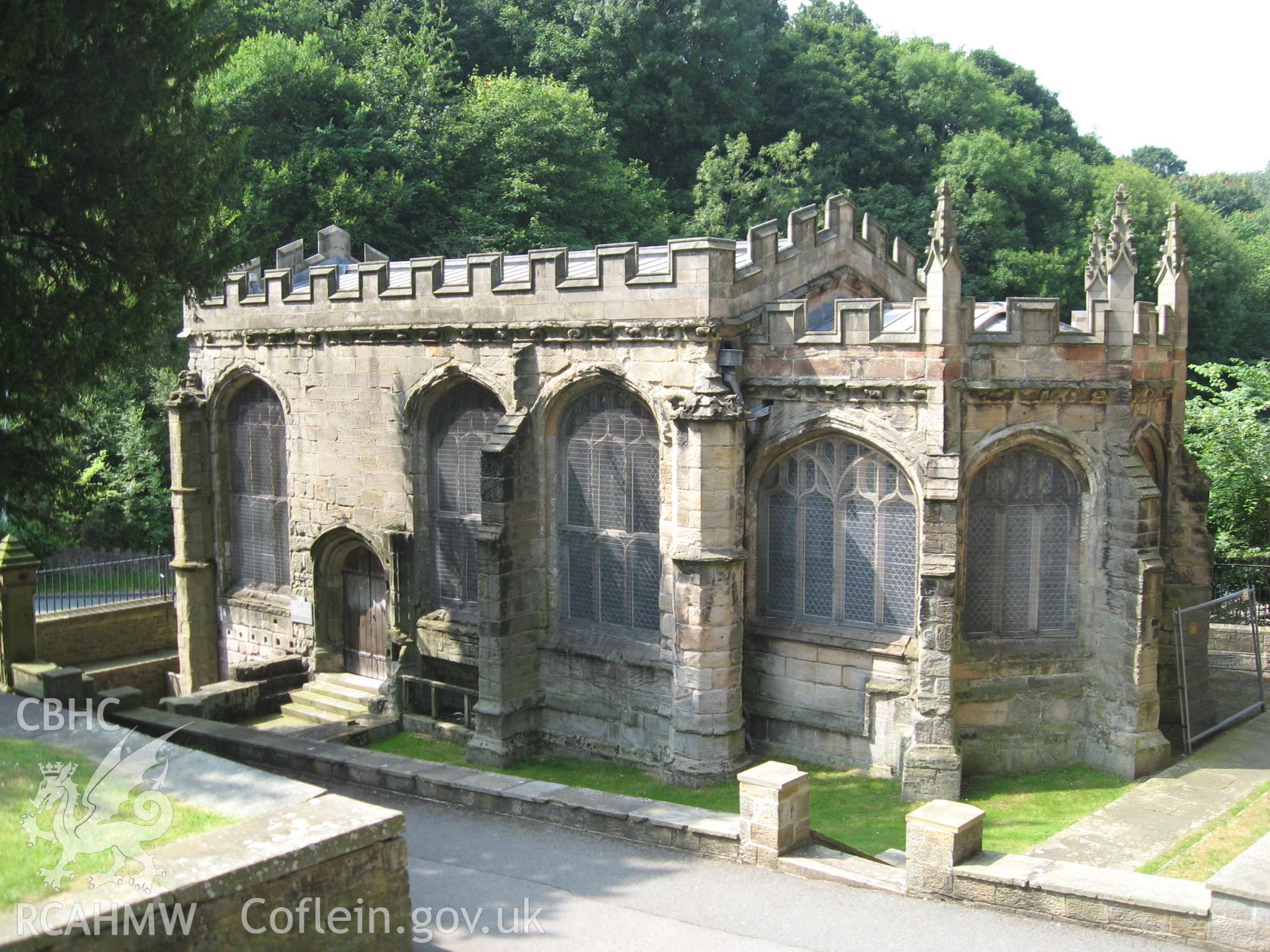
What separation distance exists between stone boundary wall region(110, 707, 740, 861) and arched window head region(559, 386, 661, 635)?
3.74m

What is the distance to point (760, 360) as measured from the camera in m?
17.1

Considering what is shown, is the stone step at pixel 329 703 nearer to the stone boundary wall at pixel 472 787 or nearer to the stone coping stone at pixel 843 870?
the stone boundary wall at pixel 472 787

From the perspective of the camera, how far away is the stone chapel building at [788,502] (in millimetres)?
16188

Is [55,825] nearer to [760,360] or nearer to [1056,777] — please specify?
[760,360]

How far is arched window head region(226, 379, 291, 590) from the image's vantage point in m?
23.4

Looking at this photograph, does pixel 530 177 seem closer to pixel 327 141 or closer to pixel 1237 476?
pixel 327 141

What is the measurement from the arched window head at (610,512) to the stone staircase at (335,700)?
4.80m

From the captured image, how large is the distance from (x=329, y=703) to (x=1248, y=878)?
16014 millimetres

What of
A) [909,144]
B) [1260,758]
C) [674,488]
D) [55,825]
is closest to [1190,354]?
[909,144]

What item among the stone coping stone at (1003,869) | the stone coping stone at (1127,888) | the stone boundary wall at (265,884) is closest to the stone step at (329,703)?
the stone boundary wall at (265,884)

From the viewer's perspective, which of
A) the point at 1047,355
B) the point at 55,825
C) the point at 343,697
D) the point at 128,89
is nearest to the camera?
the point at 55,825

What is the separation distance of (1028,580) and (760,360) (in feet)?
16.4

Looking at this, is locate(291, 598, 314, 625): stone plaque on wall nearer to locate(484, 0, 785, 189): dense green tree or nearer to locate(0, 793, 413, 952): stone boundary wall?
locate(0, 793, 413, 952): stone boundary wall

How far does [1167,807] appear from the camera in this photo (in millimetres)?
15141
